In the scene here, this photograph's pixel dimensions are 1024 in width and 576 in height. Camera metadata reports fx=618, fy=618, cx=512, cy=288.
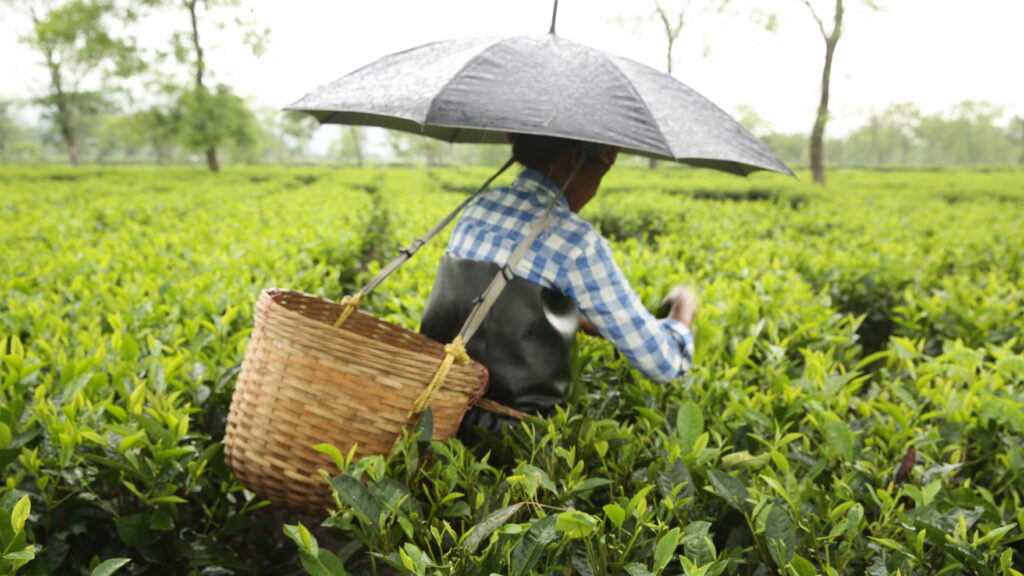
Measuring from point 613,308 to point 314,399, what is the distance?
2.79ft

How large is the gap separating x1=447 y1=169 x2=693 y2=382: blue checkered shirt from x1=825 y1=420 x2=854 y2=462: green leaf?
1.46 ft

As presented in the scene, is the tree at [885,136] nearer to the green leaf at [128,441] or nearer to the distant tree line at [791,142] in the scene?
the distant tree line at [791,142]

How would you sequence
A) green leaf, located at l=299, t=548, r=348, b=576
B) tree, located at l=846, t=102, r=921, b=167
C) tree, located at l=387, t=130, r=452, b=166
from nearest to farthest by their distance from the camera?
green leaf, located at l=299, t=548, r=348, b=576
tree, located at l=387, t=130, r=452, b=166
tree, located at l=846, t=102, r=921, b=167

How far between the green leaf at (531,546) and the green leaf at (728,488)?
443mm

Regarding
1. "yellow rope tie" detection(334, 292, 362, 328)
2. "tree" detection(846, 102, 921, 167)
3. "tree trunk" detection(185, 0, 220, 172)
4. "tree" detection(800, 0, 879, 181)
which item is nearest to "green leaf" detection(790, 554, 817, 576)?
"yellow rope tie" detection(334, 292, 362, 328)

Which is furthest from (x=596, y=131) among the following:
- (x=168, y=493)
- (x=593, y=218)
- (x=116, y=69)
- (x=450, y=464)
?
(x=116, y=69)

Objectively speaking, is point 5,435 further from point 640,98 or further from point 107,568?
point 640,98

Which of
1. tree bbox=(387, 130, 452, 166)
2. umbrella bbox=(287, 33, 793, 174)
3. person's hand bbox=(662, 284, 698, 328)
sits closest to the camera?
umbrella bbox=(287, 33, 793, 174)

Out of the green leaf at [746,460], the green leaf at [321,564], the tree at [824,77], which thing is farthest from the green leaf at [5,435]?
the tree at [824,77]

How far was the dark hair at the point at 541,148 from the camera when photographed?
194 cm

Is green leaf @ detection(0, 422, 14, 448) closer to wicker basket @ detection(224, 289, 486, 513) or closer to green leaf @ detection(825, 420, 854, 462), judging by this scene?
wicker basket @ detection(224, 289, 486, 513)

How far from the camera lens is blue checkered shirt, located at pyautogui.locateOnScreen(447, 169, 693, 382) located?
5.79 ft

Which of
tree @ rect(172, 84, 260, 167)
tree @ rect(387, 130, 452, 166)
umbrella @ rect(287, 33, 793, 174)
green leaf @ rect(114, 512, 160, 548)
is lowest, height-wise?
green leaf @ rect(114, 512, 160, 548)

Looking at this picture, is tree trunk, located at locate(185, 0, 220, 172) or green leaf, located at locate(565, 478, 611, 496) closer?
green leaf, located at locate(565, 478, 611, 496)
